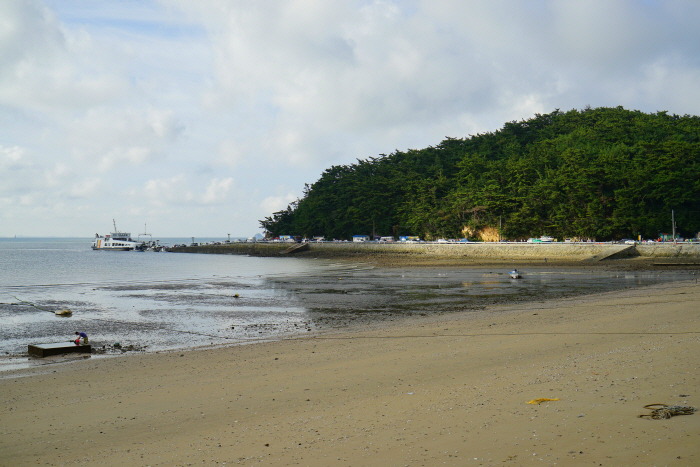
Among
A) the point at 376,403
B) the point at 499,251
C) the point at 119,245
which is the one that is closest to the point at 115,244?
the point at 119,245

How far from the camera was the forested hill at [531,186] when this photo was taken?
66.0 metres

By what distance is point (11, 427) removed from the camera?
7.42 meters

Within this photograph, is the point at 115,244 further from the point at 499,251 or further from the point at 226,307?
the point at 226,307

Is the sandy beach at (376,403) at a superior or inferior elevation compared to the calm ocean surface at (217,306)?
superior

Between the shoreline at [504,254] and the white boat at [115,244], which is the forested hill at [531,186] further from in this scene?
the white boat at [115,244]

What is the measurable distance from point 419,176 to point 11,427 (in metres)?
100

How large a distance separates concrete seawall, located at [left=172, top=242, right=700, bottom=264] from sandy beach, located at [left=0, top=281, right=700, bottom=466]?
49018 millimetres

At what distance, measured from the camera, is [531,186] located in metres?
81.6

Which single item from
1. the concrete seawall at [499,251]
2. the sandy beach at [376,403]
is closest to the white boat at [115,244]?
the concrete seawall at [499,251]

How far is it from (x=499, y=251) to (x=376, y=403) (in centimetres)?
6718

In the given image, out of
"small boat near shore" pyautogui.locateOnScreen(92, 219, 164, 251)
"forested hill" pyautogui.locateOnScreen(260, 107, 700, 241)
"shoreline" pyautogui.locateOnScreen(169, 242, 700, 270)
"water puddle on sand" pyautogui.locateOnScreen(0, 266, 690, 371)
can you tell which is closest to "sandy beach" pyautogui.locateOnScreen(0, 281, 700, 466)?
"water puddle on sand" pyautogui.locateOnScreen(0, 266, 690, 371)

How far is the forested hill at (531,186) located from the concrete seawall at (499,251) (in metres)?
6.74

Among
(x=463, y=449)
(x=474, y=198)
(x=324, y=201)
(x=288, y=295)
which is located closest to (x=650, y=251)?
(x=474, y=198)

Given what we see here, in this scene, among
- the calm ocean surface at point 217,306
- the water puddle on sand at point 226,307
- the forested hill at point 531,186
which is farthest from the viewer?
the forested hill at point 531,186
